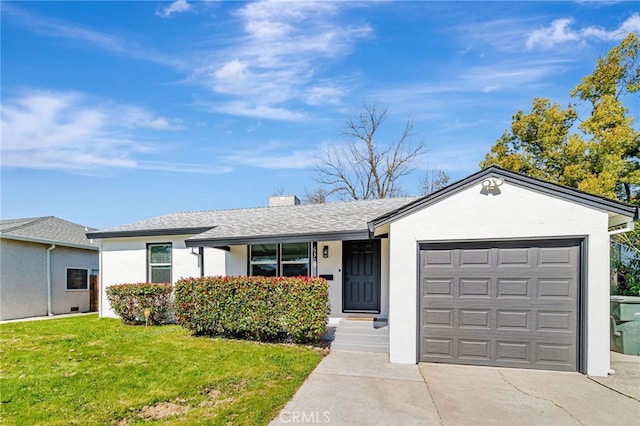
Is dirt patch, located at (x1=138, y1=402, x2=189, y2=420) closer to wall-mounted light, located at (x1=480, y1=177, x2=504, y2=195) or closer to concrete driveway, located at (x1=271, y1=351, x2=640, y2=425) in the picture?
concrete driveway, located at (x1=271, y1=351, x2=640, y2=425)

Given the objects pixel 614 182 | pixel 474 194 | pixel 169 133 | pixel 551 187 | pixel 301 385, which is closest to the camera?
pixel 301 385

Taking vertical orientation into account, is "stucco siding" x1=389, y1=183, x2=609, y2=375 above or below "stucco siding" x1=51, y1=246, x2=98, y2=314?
above

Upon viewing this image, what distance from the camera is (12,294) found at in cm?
1191

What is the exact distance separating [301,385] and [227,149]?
1079 cm

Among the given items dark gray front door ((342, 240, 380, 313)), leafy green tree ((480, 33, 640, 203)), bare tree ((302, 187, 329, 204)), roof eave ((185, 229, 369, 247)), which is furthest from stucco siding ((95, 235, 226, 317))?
bare tree ((302, 187, 329, 204))

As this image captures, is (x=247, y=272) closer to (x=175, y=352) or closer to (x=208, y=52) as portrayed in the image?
(x=175, y=352)

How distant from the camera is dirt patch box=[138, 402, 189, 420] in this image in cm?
402

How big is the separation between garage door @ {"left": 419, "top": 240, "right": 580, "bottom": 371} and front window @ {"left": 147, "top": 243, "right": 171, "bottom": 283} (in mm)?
8157

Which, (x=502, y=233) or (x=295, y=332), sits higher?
(x=502, y=233)

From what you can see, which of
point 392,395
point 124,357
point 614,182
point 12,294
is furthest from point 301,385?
point 614,182

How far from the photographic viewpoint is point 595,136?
1412 centimetres

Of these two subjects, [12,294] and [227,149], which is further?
[227,149]

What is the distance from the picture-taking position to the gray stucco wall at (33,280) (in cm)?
1183

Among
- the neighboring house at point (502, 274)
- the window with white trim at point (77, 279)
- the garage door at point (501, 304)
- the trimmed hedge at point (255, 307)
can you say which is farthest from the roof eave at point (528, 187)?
the window with white trim at point (77, 279)
